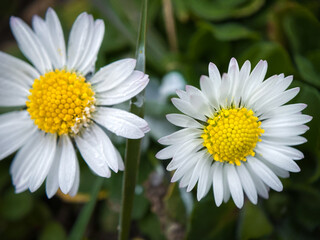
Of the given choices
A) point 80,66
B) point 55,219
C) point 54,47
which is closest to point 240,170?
point 80,66

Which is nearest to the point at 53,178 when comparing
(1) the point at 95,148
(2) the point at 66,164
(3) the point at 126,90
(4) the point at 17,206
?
(2) the point at 66,164

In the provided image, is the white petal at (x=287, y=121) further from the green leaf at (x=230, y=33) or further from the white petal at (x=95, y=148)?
the green leaf at (x=230, y=33)

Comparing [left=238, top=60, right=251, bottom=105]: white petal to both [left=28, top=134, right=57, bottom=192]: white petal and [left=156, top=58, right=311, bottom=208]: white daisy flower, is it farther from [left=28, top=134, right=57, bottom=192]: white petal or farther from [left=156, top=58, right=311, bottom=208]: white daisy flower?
[left=28, top=134, right=57, bottom=192]: white petal

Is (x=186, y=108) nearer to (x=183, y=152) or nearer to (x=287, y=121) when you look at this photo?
(x=183, y=152)

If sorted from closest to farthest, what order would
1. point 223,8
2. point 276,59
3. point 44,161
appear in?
point 44,161 < point 276,59 < point 223,8

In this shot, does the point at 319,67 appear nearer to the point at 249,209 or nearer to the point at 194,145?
the point at 249,209

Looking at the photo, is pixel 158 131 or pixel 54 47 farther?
pixel 158 131

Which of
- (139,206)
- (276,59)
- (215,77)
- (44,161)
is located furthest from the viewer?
(139,206)
